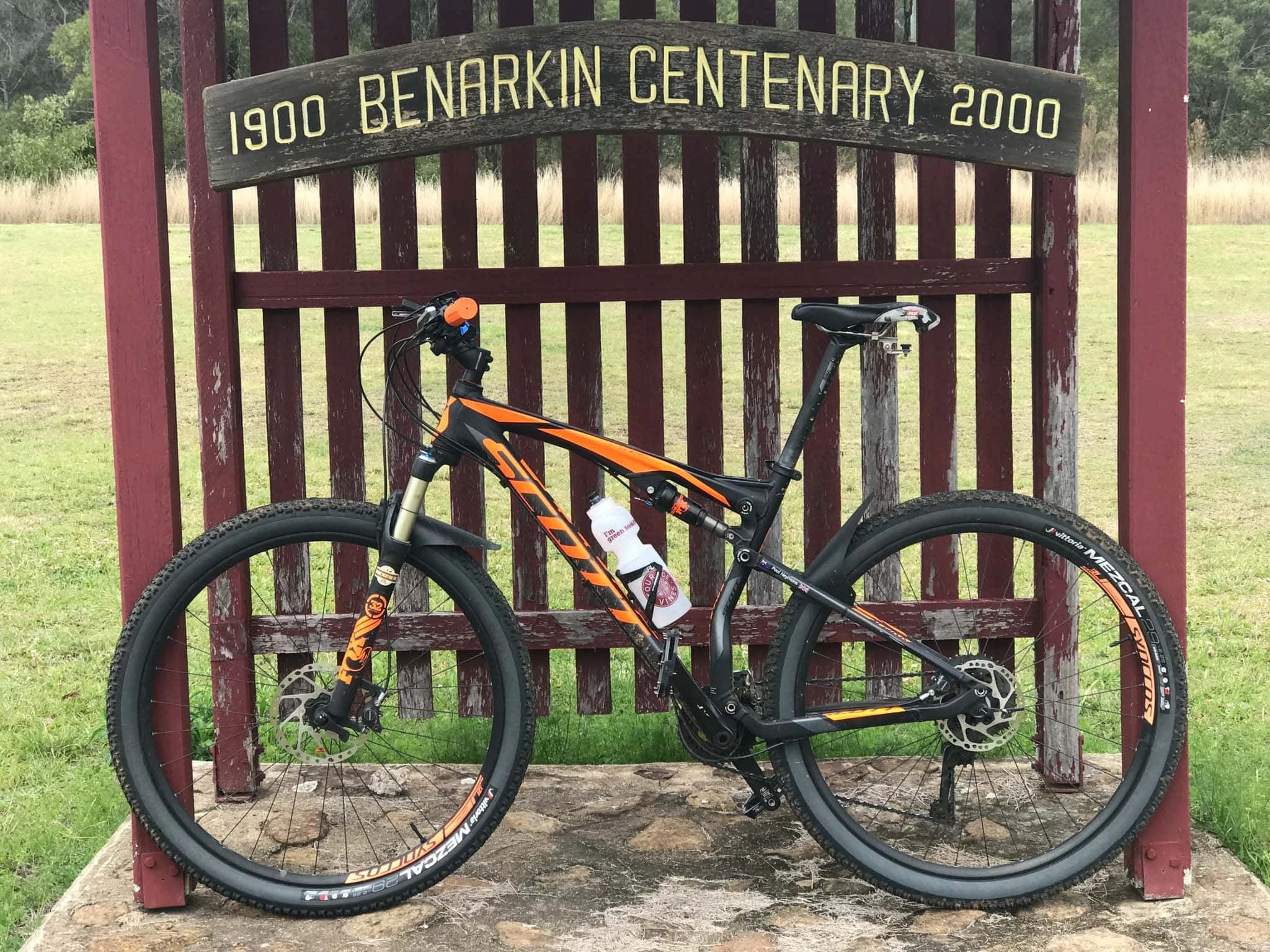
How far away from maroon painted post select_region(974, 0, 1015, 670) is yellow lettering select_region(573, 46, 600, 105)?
1417 millimetres

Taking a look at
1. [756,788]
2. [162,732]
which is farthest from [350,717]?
[756,788]

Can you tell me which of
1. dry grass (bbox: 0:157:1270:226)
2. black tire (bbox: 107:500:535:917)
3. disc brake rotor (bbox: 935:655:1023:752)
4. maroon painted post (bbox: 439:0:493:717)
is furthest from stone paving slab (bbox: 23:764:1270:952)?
dry grass (bbox: 0:157:1270:226)

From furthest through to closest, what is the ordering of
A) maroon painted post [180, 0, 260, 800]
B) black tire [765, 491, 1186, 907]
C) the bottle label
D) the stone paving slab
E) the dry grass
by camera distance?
the dry grass → maroon painted post [180, 0, 260, 800] → the bottle label → black tire [765, 491, 1186, 907] → the stone paving slab

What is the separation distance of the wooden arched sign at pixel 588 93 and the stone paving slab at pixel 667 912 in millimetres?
1736

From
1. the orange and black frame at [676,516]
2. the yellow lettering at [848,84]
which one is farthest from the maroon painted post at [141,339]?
the yellow lettering at [848,84]

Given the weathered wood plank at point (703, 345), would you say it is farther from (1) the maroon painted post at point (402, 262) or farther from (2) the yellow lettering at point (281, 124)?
(2) the yellow lettering at point (281, 124)

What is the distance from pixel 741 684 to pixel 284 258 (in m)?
1.94

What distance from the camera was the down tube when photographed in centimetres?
334

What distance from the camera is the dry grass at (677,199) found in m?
11.3

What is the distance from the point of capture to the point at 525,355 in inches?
167

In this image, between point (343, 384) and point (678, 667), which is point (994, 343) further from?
point (343, 384)

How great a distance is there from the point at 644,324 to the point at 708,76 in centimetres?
112

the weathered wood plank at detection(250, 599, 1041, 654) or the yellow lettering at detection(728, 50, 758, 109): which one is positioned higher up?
the yellow lettering at detection(728, 50, 758, 109)

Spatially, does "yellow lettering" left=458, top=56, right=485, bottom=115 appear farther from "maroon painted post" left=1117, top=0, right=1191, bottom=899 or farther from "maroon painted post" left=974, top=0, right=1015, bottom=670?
"maroon painted post" left=974, top=0, right=1015, bottom=670
